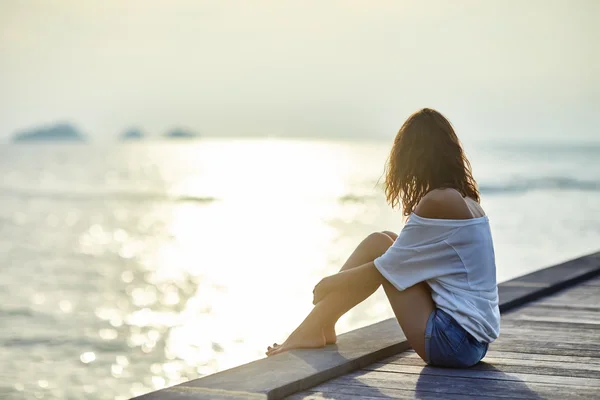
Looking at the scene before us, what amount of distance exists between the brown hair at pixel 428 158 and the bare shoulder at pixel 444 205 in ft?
0.17

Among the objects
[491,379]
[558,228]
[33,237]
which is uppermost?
[33,237]

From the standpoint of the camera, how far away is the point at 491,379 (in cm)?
365

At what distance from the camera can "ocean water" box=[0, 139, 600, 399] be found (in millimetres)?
11438

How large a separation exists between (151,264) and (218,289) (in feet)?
17.7

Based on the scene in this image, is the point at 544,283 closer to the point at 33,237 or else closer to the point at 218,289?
the point at 218,289

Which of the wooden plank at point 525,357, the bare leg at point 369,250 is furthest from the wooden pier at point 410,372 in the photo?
the bare leg at point 369,250

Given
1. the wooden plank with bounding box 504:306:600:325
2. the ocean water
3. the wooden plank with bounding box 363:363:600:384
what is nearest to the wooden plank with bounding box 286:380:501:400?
the wooden plank with bounding box 363:363:600:384

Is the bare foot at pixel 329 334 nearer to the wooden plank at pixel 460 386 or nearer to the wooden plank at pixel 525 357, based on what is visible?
the wooden plank at pixel 525 357

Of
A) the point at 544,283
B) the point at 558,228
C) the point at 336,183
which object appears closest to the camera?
the point at 544,283

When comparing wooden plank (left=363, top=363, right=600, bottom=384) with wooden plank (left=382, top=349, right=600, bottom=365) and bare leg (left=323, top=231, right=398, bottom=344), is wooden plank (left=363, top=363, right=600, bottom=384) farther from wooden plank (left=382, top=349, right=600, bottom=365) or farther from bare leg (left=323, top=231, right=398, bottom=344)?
bare leg (left=323, top=231, right=398, bottom=344)

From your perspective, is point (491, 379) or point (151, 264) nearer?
point (491, 379)

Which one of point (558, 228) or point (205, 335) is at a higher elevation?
point (558, 228)

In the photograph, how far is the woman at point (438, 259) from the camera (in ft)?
12.5

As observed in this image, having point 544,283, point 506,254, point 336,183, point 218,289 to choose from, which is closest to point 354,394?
point 544,283
